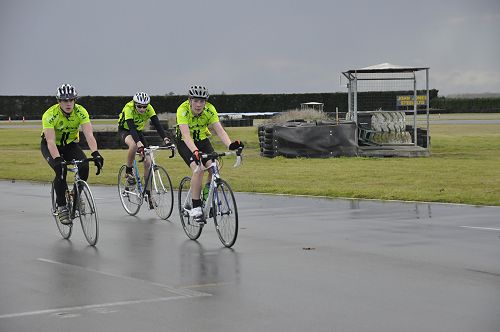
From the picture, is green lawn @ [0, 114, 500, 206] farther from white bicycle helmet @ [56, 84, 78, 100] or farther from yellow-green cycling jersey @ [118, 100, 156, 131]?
white bicycle helmet @ [56, 84, 78, 100]

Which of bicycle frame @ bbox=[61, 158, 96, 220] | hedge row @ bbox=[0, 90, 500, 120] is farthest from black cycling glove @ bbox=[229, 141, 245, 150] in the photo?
hedge row @ bbox=[0, 90, 500, 120]

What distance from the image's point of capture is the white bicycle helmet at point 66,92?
12625mm

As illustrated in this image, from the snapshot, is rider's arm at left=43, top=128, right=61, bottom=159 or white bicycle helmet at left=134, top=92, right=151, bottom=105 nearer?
rider's arm at left=43, top=128, right=61, bottom=159

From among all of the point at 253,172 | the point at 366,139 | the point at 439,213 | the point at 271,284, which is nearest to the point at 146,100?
the point at 439,213

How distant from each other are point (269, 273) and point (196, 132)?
3.42 m

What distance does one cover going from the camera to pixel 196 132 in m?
13.0

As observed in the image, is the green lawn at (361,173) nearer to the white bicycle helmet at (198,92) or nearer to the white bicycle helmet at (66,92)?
the white bicycle helmet at (198,92)

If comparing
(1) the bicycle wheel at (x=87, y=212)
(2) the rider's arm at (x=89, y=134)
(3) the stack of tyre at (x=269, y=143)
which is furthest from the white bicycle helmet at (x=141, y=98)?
(3) the stack of tyre at (x=269, y=143)

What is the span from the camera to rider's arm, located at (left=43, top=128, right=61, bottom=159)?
41.4 feet

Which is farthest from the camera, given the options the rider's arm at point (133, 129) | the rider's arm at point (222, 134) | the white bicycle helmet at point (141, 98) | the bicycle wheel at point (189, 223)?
the rider's arm at point (133, 129)

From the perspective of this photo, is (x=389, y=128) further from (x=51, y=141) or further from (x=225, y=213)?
(x=225, y=213)

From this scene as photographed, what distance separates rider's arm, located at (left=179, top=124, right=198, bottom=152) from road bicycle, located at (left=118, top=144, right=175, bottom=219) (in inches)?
99.2

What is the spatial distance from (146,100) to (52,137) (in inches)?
129

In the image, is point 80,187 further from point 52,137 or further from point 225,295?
point 225,295
